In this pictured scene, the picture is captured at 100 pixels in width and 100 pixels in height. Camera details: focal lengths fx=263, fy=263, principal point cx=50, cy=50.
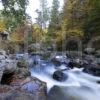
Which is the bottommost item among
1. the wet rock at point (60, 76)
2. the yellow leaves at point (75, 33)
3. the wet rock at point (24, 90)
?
the wet rock at point (60, 76)

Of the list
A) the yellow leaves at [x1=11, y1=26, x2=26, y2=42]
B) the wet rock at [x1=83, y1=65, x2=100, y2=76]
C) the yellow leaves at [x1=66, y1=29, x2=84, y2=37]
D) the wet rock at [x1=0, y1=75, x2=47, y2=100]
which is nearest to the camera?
the wet rock at [x1=0, y1=75, x2=47, y2=100]

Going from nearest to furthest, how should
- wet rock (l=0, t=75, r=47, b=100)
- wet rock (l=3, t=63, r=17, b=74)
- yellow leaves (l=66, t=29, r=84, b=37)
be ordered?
1. wet rock (l=0, t=75, r=47, b=100)
2. wet rock (l=3, t=63, r=17, b=74)
3. yellow leaves (l=66, t=29, r=84, b=37)

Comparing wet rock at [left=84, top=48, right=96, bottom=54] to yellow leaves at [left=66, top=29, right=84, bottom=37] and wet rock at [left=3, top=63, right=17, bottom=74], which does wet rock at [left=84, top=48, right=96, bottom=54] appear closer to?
yellow leaves at [left=66, top=29, right=84, bottom=37]

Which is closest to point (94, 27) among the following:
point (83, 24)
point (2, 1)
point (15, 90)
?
point (83, 24)

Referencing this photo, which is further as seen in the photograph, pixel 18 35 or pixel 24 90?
pixel 18 35

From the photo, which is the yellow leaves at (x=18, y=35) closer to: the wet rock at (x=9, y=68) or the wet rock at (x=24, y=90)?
the wet rock at (x=9, y=68)

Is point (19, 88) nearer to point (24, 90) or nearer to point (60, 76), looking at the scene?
point (24, 90)

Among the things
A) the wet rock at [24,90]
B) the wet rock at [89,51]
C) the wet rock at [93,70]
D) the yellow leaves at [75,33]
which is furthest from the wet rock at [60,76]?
the yellow leaves at [75,33]

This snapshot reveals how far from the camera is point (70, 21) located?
29.7m

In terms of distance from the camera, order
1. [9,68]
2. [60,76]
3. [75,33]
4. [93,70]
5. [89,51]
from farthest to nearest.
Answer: [75,33] → [89,51] → [93,70] → [60,76] → [9,68]

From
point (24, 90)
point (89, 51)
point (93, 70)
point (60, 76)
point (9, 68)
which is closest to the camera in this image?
point (24, 90)

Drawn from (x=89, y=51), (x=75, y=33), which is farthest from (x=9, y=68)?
(x=75, y=33)

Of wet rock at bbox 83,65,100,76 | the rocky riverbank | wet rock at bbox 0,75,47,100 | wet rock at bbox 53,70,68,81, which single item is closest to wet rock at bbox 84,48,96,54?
wet rock at bbox 83,65,100,76

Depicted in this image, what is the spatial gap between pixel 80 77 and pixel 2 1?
7.40 metres
